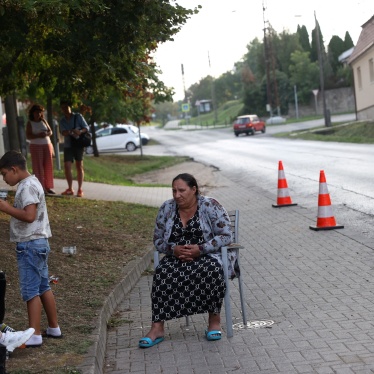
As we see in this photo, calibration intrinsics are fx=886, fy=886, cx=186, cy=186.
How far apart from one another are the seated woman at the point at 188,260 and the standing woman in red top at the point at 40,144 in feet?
30.3

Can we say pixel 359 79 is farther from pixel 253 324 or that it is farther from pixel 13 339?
pixel 13 339

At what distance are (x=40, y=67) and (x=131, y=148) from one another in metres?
41.7

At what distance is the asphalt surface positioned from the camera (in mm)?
6422

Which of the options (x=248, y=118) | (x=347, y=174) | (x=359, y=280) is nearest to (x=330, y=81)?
(x=248, y=118)

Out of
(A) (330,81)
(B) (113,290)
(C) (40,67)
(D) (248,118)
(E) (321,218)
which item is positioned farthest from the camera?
(A) (330,81)

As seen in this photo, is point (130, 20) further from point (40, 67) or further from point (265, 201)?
point (265, 201)

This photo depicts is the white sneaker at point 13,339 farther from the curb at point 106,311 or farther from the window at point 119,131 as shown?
the window at point 119,131

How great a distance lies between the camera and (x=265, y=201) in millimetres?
18406

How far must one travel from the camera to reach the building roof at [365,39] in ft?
180

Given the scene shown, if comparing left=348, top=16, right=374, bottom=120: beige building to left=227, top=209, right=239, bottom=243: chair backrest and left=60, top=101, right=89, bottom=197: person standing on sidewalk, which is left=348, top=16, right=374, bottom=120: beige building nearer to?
left=60, top=101, right=89, bottom=197: person standing on sidewalk

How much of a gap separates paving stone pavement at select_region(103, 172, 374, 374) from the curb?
95mm

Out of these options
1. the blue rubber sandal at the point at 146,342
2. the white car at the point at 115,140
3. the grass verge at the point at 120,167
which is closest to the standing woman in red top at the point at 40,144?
the grass verge at the point at 120,167

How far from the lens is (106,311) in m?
8.19

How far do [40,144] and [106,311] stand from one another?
8873 mm
